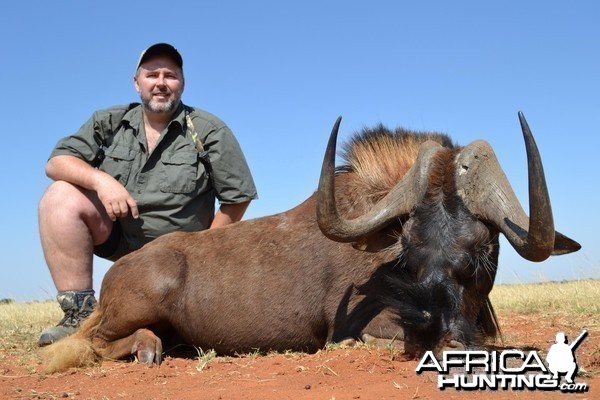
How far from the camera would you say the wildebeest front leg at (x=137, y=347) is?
5.35 m

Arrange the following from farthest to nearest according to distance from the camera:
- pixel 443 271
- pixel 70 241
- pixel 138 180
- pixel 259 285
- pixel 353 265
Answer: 1. pixel 138 180
2. pixel 70 241
3. pixel 259 285
4. pixel 353 265
5. pixel 443 271

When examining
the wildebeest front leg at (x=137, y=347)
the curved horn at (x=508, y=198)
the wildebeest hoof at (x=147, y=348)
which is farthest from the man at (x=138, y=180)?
the curved horn at (x=508, y=198)

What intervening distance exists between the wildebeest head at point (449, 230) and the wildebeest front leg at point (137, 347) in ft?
5.54

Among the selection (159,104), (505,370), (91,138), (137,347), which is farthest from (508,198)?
(91,138)

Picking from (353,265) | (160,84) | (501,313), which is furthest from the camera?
(501,313)

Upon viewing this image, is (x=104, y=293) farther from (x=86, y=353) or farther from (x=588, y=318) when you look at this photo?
(x=588, y=318)

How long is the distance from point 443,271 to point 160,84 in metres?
4.32

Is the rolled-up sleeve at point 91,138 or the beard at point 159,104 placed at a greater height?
the beard at point 159,104

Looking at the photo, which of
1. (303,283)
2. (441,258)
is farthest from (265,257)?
(441,258)

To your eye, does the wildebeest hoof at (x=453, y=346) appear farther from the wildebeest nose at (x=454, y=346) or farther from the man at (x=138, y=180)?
the man at (x=138, y=180)

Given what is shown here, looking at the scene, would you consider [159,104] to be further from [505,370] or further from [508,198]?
[505,370]

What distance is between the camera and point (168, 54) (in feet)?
25.7

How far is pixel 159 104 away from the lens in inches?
296

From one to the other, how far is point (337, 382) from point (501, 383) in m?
0.90
